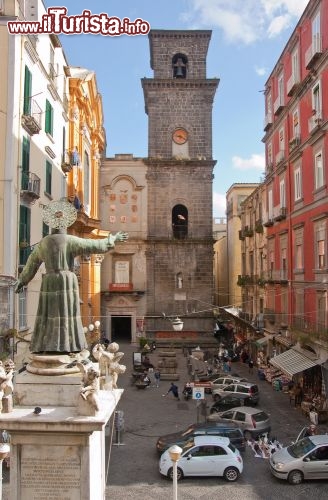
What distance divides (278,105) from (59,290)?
2535cm

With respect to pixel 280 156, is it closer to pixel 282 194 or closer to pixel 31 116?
pixel 282 194

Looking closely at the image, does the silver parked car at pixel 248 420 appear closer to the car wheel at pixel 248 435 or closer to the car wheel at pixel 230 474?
the car wheel at pixel 248 435

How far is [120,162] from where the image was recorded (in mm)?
40281

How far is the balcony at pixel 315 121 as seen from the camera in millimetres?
22094

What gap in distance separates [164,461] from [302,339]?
11019 millimetres

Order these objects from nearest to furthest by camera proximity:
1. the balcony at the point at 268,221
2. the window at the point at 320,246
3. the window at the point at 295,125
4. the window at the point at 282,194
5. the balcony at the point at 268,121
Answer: the window at the point at 320,246, the window at the point at 295,125, the window at the point at 282,194, the balcony at the point at 268,221, the balcony at the point at 268,121

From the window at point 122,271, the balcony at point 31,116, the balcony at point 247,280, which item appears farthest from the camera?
the window at point 122,271

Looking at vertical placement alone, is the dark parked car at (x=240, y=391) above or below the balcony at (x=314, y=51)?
below

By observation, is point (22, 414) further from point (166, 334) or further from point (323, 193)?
point (166, 334)

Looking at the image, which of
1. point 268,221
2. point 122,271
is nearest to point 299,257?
point 268,221

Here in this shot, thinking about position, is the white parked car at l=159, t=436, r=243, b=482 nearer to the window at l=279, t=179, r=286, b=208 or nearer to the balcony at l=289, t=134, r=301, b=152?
the balcony at l=289, t=134, r=301, b=152

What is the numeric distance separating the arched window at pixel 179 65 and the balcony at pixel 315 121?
19.3 meters

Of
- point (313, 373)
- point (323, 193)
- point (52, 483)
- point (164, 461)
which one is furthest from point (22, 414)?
point (313, 373)

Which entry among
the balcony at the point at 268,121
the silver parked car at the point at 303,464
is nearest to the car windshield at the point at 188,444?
the silver parked car at the point at 303,464
